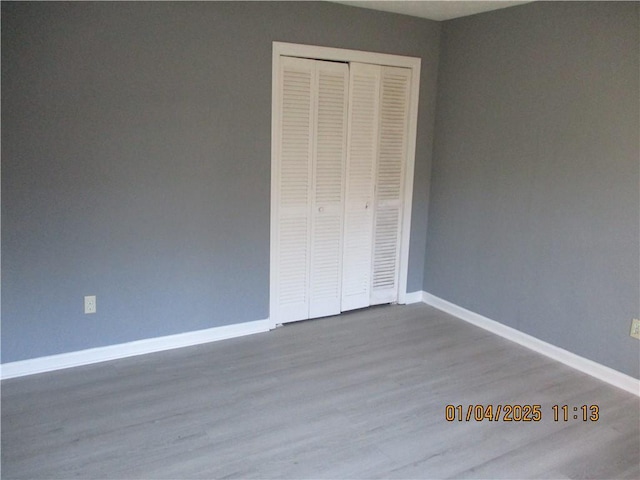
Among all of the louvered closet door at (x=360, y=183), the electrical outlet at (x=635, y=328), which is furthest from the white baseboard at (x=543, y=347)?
the louvered closet door at (x=360, y=183)

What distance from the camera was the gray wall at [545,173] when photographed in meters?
2.99

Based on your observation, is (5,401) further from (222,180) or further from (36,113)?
(222,180)

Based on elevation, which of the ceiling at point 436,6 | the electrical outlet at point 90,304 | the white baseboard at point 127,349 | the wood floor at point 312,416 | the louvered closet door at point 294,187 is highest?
the ceiling at point 436,6

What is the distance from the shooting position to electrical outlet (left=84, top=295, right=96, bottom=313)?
3.14 meters

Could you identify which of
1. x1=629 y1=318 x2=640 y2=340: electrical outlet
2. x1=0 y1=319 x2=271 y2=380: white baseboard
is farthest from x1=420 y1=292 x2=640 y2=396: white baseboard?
x1=0 y1=319 x2=271 y2=380: white baseboard

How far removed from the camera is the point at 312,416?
8.84ft

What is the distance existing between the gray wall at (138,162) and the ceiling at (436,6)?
121 mm

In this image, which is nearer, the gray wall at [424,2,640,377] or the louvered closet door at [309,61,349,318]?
the gray wall at [424,2,640,377]

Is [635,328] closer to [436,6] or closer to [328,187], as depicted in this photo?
[328,187]

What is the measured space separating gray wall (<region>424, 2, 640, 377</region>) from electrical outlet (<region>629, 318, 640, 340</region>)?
0.04 meters

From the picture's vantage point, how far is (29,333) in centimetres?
300

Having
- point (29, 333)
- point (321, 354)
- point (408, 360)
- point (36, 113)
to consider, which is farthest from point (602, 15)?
point (29, 333)
